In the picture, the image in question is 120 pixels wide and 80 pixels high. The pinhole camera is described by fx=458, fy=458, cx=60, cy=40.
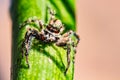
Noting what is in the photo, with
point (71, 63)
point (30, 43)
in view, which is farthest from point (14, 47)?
point (71, 63)

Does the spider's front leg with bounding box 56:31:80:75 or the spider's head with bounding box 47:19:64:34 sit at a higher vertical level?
the spider's head with bounding box 47:19:64:34

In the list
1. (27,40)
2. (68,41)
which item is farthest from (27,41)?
(68,41)

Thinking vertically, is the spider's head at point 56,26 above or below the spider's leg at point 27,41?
above

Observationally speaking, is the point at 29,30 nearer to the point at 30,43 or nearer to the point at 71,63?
the point at 30,43

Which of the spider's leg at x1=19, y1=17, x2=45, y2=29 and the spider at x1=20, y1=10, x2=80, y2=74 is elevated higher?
the spider's leg at x1=19, y1=17, x2=45, y2=29

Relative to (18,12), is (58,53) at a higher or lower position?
Result: lower
